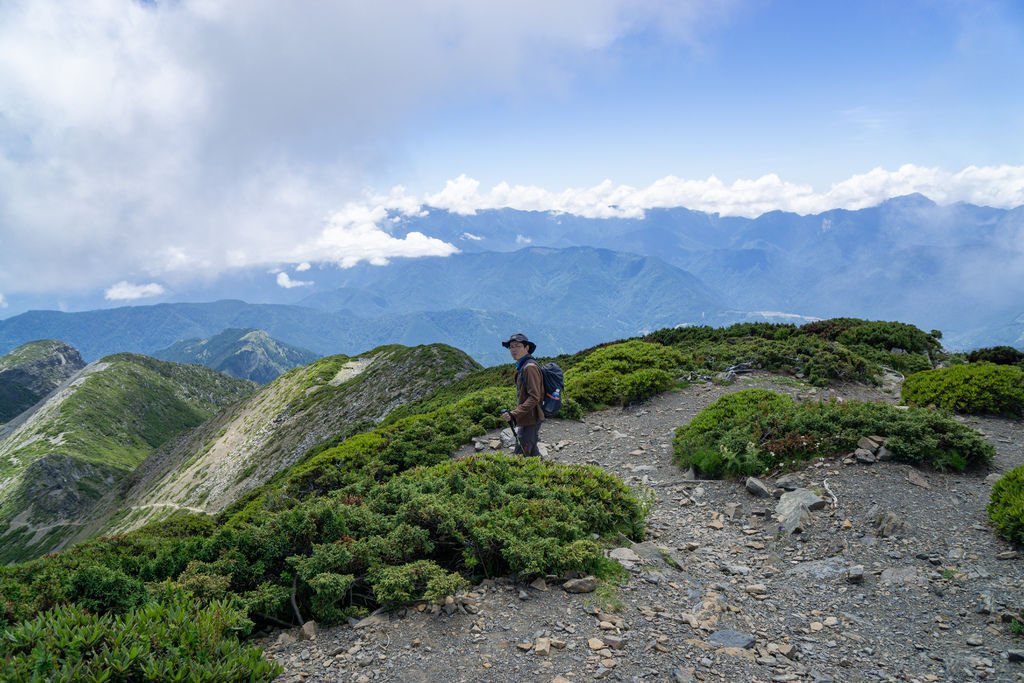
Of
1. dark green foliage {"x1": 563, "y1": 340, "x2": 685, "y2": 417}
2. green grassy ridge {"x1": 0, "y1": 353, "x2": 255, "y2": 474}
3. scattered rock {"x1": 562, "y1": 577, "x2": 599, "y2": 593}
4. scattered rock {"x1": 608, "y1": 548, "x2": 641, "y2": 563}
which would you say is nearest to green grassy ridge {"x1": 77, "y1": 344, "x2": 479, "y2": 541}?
dark green foliage {"x1": 563, "y1": 340, "x2": 685, "y2": 417}

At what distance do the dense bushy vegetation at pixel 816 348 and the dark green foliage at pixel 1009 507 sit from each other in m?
9.63

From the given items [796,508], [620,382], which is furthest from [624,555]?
[620,382]

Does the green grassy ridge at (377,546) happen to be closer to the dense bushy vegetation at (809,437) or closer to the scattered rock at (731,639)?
the scattered rock at (731,639)

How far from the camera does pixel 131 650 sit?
3.86 meters

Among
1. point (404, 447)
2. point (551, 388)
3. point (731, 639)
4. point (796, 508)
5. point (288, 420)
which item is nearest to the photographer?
point (731, 639)

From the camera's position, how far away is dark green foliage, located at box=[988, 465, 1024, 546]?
675 cm

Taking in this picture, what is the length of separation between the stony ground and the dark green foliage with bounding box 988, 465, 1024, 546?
0.22 metres

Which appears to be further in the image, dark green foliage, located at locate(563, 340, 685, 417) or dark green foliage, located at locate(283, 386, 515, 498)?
dark green foliage, located at locate(563, 340, 685, 417)

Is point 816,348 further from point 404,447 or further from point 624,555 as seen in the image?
point 624,555

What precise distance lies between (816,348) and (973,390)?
6.42m

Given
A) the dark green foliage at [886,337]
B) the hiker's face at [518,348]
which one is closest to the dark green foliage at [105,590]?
the hiker's face at [518,348]

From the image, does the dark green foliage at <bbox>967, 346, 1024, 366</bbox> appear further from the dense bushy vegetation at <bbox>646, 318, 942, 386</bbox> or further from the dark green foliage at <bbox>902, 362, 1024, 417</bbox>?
the dark green foliage at <bbox>902, 362, 1024, 417</bbox>

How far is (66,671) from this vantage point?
3.66 meters

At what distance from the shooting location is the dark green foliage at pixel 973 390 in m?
12.5
